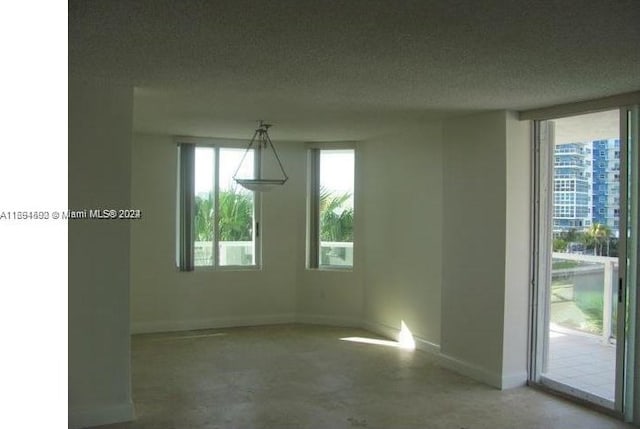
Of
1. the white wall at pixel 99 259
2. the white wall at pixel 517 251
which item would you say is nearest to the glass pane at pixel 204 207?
the white wall at pixel 99 259

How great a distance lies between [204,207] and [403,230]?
258cm

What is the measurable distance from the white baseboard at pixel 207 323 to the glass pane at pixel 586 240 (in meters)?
3.59

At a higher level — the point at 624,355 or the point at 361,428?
the point at 624,355

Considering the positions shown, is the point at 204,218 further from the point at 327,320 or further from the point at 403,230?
the point at 403,230

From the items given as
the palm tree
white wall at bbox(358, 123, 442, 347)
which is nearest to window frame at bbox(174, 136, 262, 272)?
white wall at bbox(358, 123, 442, 347)

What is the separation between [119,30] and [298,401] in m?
3.10

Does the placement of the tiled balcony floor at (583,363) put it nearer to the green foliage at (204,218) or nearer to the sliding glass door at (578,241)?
the sliding glass door at (578,241)

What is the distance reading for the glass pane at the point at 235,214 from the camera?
7309 mm

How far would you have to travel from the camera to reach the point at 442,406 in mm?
4379

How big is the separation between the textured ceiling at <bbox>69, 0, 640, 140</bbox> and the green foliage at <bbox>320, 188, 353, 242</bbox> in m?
2.76

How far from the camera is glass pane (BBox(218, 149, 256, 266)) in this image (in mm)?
7309
